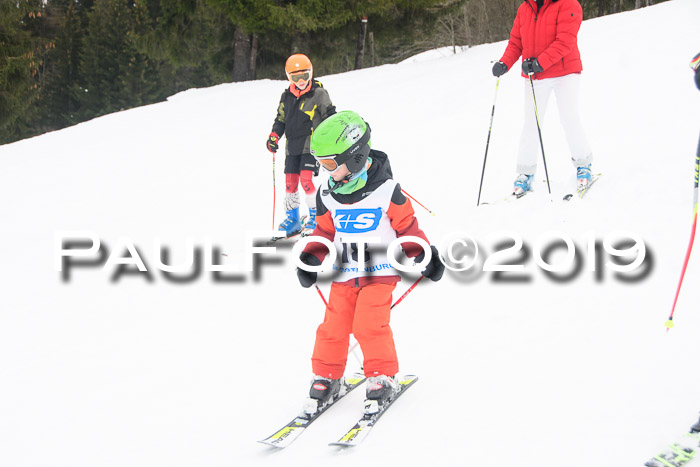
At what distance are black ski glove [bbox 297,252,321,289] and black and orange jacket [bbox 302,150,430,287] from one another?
22 millimetres

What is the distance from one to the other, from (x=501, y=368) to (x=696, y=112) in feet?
18.8

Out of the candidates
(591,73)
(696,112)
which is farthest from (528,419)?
(591,73)

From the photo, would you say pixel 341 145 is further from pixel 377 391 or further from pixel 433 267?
pixel 377 391

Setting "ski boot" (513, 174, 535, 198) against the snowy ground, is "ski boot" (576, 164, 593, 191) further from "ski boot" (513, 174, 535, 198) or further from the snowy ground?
"ski boot" (513, 174, 535, 198)

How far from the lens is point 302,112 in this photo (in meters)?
6.76

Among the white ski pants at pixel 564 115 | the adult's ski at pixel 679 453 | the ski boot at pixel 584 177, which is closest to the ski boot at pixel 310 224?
the white ski pants at pixel 564 115

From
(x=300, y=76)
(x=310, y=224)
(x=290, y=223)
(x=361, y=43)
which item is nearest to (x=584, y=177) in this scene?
(x=310, y=224)

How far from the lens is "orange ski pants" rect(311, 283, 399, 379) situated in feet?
11.4

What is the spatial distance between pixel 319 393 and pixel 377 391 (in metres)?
0.34

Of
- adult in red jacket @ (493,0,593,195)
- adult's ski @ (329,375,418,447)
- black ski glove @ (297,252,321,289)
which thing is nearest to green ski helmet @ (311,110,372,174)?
black ski glove @ (297,252,321,289)

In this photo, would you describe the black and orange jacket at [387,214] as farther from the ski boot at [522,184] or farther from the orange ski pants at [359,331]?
the ski boot at [522,184]

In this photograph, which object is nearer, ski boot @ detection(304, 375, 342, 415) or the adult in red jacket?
ski boot @ detection(304, 375, 342, 415)

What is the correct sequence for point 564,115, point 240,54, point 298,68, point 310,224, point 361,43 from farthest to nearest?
point 361,43, point 240,54, point 310,224, point 298,68, point 564,115

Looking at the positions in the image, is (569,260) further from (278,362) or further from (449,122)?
(449,122)
